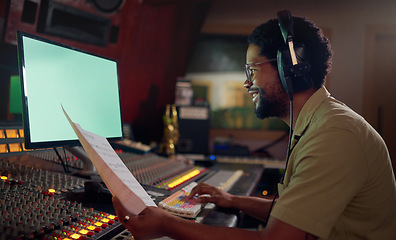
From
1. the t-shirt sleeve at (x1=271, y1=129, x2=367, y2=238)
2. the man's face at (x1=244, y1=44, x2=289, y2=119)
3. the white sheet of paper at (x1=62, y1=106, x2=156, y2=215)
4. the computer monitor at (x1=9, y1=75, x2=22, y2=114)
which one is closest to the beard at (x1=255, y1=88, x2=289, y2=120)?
the man's face at (x1=244, y1=44, x2=289, y2=119)

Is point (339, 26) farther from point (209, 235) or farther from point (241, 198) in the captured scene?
point (209, 235)

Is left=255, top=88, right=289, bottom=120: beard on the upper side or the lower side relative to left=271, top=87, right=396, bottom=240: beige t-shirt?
upper

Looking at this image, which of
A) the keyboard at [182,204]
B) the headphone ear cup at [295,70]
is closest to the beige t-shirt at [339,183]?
the headphone ear cup at [295,70]

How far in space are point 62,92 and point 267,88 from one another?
0.68m

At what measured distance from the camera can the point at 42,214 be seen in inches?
29.1

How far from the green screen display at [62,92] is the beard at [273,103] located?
0.61 meters

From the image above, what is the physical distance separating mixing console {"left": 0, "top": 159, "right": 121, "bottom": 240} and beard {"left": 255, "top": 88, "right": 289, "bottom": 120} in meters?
0.59

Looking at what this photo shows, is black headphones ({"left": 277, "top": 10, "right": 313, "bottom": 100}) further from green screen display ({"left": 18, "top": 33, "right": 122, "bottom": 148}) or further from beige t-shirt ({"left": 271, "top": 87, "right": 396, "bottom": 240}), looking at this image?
green screen display ({"left": 18, "top": 33, "right": 122, "bottom": 148})

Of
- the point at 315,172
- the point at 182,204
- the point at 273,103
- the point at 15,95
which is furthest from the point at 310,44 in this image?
the point at 15,95

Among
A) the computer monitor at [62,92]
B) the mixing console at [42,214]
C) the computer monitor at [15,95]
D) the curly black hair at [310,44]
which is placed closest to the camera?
the mixing console at [42,214]

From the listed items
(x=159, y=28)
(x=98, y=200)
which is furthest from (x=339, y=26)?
(x=98, y=200)

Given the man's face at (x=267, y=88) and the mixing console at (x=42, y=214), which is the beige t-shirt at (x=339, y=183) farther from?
the mixing console at (x=42, y=214)

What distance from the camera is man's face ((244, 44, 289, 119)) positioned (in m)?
1.11

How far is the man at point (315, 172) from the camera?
0.74 metres
